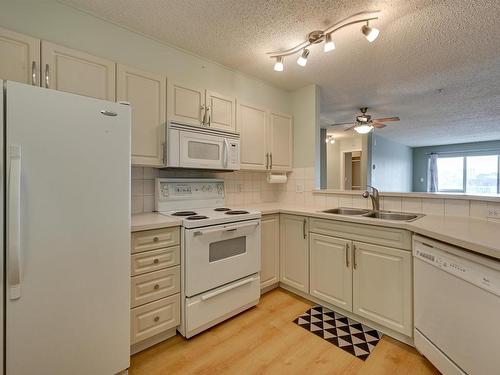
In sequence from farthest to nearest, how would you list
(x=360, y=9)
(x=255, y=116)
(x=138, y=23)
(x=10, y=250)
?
(x=255, y=116) < (x=138, y=23) < (x=360, y=9) < (x=10, y=250)

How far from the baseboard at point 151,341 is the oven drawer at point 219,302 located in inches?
6.0

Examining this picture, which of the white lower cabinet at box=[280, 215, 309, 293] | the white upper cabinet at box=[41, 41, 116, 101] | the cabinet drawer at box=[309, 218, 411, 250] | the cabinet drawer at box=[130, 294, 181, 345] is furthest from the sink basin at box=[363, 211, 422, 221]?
the white upper cabinet at box=[41, 41, 116, 101]

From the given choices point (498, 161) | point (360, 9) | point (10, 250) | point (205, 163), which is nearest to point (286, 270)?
point (205, 163)

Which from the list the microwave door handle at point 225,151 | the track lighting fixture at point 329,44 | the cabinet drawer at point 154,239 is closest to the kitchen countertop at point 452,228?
the cabinet drawer at point 154,239

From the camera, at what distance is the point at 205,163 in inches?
84.1

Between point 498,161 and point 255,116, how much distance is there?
26.9 ft

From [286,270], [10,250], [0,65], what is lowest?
[286,270]

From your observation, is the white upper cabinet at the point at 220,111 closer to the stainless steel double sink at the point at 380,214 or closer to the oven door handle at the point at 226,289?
the stainless steel double sink at the point at 380,214

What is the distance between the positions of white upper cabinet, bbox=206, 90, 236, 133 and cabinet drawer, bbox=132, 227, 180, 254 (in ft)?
3.57

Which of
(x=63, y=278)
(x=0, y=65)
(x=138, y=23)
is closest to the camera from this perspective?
(x=63, y=278)

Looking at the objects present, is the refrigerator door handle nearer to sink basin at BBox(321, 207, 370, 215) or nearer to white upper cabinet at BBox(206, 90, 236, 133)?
white upper cabinet at BBox(206, 90, 236, 133)

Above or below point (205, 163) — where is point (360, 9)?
above

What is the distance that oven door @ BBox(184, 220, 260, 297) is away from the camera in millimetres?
1729

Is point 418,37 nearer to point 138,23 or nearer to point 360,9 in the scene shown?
point 360,9
